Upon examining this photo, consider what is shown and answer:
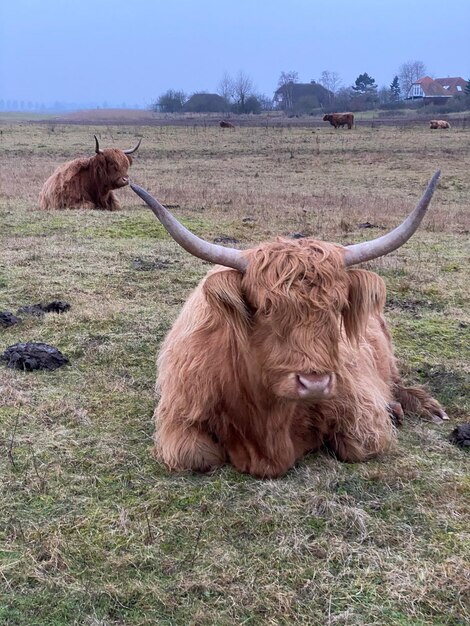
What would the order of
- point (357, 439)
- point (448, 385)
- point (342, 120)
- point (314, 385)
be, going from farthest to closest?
1. point (342, 120)
2. point (448, 385)
3. point (357, 439)
4. point (314, 385)

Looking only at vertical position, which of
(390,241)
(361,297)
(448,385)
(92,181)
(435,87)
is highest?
(435,87)

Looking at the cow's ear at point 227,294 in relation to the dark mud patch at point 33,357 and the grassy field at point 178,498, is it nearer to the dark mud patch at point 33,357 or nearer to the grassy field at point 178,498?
the grassy field at point 178,498

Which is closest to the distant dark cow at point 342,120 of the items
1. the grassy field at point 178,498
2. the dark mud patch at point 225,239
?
the dark mud patch at point 225,239

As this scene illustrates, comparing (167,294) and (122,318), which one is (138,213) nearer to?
(167,294)

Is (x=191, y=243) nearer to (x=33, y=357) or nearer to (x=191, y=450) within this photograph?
(x=191, y=450)

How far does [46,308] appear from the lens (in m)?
5.52

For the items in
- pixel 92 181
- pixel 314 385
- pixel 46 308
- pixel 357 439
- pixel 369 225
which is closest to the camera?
pixel 314 385

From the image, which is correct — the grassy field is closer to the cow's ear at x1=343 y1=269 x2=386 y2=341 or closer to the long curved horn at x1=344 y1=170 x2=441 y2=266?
the cow's ear at x1=343 y1=269 x2=386 y2=341

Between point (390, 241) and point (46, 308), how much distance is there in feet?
11.6

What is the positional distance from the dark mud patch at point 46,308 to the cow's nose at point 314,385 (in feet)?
10.9

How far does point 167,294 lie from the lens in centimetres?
605

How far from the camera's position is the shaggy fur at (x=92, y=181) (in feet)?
37.5

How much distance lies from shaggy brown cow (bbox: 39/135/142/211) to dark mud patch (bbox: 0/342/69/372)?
7320mm

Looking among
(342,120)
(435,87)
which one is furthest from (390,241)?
(435,87)
